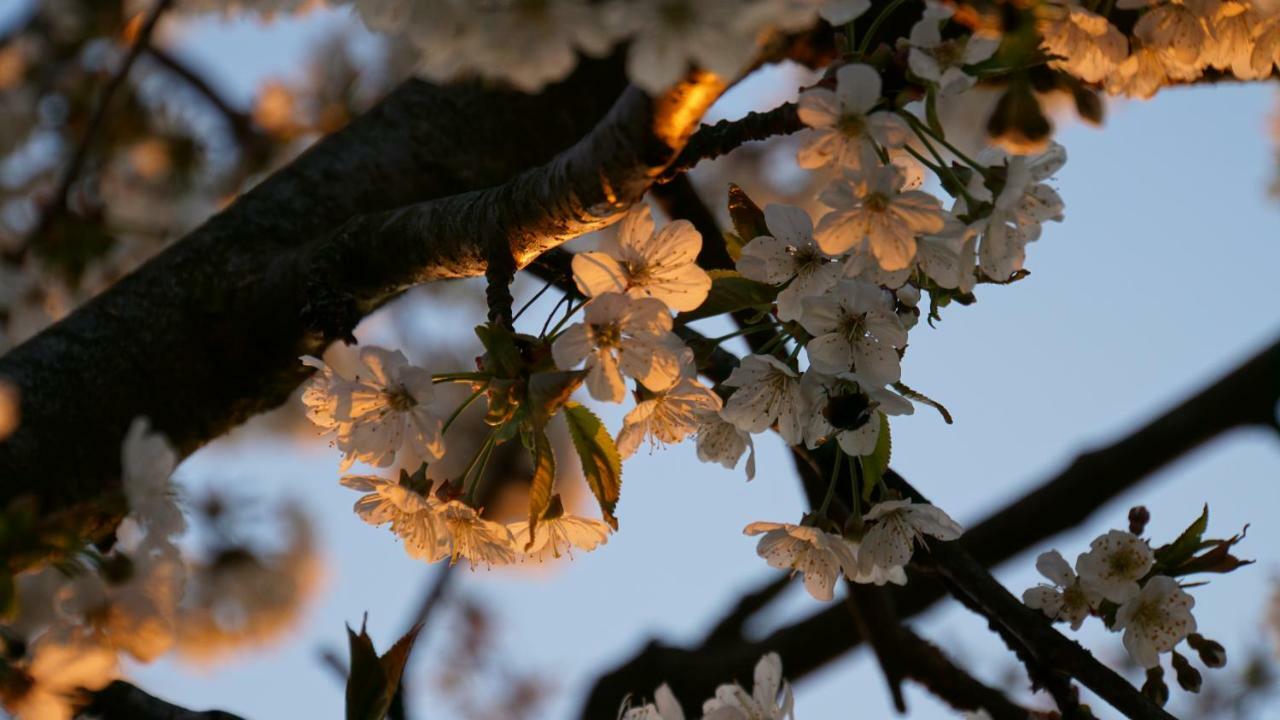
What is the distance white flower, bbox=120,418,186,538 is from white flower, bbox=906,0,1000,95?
30.6 inches

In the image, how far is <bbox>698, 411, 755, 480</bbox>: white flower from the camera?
1.27 metres

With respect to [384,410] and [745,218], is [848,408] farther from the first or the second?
[384,410]

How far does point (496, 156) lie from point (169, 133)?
10.3ft

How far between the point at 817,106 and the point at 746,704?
82 centimetres

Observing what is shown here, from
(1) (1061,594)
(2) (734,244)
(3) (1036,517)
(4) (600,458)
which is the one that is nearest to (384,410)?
(4) (600,458)

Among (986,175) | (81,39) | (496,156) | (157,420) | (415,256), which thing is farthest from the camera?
(81,39)

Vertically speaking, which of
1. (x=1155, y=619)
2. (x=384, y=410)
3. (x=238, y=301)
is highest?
(x=238, y=301)

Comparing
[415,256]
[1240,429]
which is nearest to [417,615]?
[415,256]

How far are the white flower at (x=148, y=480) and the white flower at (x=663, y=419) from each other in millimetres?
440

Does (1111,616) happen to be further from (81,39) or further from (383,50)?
(81,39)

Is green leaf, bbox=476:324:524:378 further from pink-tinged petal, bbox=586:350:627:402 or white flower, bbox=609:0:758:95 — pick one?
white flower, bbox=609:0:758:95

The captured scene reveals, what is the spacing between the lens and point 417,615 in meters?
2.75

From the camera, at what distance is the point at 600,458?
119 centimetres

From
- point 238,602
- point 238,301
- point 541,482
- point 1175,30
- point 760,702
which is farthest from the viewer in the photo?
point 238,602
